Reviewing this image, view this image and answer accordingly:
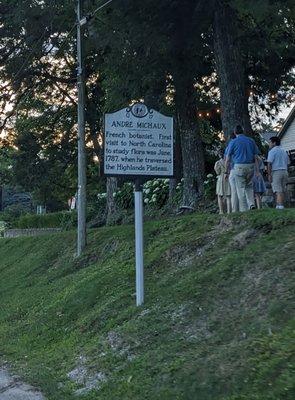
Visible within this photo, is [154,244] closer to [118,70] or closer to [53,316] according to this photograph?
[53,316]

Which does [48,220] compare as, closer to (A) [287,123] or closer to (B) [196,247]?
(A) [287,123]

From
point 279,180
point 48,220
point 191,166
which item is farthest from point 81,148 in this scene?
point 48,220

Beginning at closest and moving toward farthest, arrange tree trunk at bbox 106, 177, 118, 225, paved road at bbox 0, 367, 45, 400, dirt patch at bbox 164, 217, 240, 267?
paved road at bbox 0, 367, 45, 400 < dirt patch at bbox 164, 217, 240, 267 < tree trunk at bbox 106, 177, 118, 225

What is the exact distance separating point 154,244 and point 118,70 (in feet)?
23.0

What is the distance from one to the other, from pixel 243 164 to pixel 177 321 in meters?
4.99

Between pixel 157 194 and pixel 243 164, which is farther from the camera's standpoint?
pixel 157 194

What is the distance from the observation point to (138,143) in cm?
923

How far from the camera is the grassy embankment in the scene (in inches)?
223

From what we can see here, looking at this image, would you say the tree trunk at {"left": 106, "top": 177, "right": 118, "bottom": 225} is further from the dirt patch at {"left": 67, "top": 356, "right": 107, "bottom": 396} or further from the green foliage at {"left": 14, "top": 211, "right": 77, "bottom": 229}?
the dirt patch at {"left": 67, "top": 356, "right": 107, "bottom": 396}

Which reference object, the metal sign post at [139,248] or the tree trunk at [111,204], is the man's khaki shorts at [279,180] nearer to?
the metal sign post at [139,248]

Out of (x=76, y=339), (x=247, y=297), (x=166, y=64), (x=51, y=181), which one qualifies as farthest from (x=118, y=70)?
(x=51, y=181)

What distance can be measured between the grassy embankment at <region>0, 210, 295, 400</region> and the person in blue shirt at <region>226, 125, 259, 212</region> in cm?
105

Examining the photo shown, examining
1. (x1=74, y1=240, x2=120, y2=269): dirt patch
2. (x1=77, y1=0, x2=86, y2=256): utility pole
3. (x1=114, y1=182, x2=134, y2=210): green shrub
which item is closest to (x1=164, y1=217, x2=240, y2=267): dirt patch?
(x1=74, y1=240, x2=120, y2=269): dirt patch

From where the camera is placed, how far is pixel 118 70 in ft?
55.8
